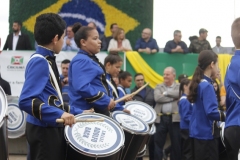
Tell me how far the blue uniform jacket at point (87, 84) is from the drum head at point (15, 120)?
21.0 feet

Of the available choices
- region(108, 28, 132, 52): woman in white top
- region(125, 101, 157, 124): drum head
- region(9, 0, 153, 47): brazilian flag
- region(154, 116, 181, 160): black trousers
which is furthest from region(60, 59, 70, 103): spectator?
region(9, 0, 153, 47): brazilian flag

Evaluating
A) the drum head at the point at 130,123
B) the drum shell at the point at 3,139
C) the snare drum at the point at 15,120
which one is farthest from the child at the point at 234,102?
the snare drum at the point at 15,120

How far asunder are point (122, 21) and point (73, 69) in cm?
976

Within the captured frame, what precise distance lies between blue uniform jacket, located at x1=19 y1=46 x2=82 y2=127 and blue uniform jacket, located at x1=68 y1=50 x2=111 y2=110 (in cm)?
136

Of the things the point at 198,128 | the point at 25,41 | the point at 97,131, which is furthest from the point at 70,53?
the point at 97,131

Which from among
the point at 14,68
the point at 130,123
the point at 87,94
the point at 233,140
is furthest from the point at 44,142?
the point at 14,68

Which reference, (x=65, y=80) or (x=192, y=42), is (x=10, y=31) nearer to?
(x=192, y=42)

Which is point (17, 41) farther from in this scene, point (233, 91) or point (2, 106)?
point (233, 91)

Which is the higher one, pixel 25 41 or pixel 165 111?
pixel 25 41

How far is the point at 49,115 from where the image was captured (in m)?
5.31

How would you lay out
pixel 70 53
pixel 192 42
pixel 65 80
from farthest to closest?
pixel 192 42 < pixel 70 53 < pixel 65 80

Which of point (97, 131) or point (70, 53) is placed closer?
point (97, 131)

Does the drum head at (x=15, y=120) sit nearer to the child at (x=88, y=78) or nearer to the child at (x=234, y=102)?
the child at (x=88, y=78)

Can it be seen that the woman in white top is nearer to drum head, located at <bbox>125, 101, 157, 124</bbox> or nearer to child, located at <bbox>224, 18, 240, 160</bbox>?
drum head, located at <bbox>125, 101, 157, 124</bbox>
